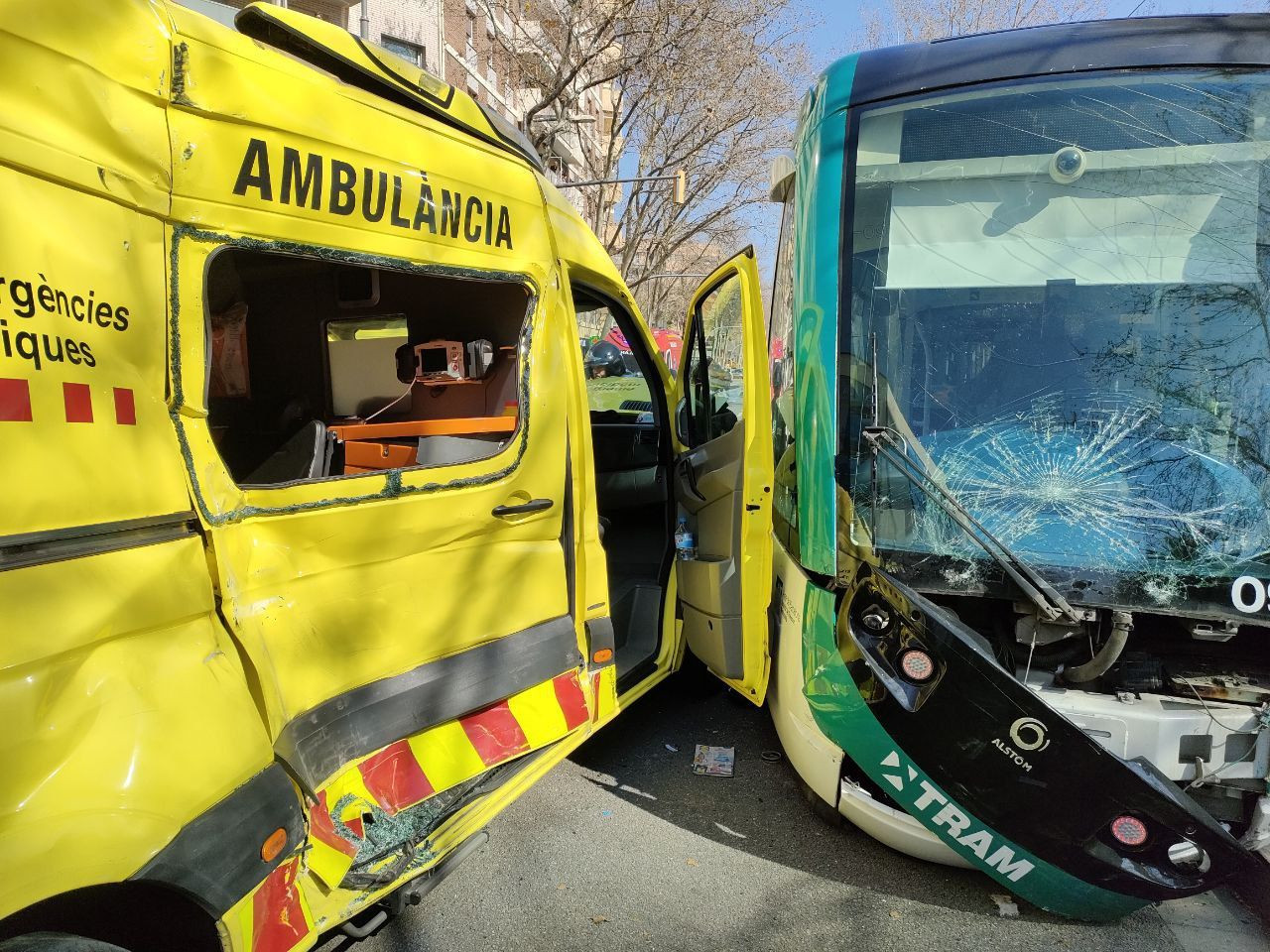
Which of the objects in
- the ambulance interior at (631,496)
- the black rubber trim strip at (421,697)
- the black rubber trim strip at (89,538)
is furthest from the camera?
the ambulance interior at (631,496)

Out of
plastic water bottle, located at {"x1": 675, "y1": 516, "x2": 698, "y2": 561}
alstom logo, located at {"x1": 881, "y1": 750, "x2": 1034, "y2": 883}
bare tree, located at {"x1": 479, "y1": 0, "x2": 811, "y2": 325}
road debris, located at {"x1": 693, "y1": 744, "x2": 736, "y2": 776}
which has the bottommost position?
road debris, located at {"x1": 693, "y1": 744, "x2": 736, "y2": 776}

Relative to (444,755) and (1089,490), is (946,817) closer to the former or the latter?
(1089,490)

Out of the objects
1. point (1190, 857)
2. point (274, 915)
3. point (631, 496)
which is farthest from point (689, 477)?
point (274, 915)

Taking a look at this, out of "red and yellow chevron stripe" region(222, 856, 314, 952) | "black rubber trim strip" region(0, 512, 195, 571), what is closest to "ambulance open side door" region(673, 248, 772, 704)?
"red and yellow chevron stripe" region(222, 856, 314, 952)

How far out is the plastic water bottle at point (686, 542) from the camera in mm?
3488

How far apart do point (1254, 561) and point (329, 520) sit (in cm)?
271

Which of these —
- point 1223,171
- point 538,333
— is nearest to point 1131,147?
point 1223,171

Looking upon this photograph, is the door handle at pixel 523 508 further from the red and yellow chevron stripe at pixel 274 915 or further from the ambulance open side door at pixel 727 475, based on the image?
the red and yellow chevron stripe at pixel 274 915

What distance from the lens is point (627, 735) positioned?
3.81 m

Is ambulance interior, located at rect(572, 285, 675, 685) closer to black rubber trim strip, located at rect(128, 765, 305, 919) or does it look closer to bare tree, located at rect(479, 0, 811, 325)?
black rubber trim strip, located at rect(128, 765, 305, 919)

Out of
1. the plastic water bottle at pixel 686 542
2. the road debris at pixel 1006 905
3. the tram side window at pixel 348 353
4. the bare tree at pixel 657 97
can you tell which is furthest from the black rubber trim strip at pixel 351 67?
the bare tree at pixel 657 97

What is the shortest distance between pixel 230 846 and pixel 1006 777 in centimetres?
205

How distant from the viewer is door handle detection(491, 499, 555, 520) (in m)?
2.54

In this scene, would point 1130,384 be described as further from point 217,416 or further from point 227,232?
point 217,416
